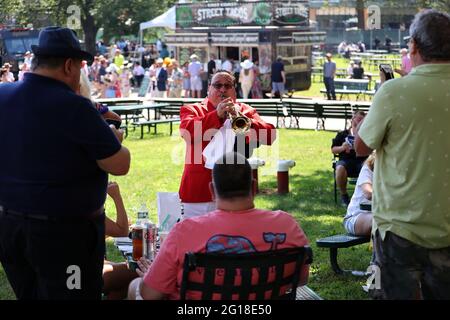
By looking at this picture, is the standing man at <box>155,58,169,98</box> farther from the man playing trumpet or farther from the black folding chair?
the black folding chair

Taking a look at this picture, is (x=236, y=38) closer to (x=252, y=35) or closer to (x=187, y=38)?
(x=252, y=35)

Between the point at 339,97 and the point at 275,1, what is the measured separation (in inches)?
208

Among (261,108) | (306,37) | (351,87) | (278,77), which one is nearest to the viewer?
(261,108)

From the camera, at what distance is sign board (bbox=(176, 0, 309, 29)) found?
33.4 meters

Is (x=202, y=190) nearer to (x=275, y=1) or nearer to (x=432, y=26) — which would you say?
(x=432, y=26)

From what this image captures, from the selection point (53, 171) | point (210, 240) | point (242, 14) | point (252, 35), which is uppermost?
point (242, 14)

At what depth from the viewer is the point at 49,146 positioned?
420 centimetres

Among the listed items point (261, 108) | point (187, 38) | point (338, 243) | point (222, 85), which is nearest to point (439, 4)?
point (261, 108)

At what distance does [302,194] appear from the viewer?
12.0m

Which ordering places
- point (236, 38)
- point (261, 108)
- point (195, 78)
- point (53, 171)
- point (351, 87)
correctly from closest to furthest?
point (53, 171) → point (261, 108) → point (351, 87) → point (195, 78) → point (236, 38)

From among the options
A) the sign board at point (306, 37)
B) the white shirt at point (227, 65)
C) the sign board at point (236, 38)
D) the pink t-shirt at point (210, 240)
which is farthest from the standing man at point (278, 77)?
the pink t-shirt at point (210, 240)

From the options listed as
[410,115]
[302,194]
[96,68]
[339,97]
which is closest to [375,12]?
[339,97]

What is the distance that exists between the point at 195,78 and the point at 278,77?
3.27 m

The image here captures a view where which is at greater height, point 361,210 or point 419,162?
point 419,162
